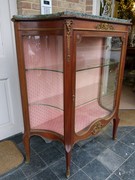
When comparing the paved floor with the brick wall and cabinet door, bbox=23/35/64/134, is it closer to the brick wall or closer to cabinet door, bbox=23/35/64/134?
cabinet door, bbox=23/35/64/134

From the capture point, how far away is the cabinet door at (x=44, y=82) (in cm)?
141

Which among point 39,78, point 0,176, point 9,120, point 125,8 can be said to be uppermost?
point 125,8

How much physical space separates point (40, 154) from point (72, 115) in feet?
2.47

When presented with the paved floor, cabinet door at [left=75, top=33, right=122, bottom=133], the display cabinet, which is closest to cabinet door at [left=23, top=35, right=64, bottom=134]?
the display cabinet

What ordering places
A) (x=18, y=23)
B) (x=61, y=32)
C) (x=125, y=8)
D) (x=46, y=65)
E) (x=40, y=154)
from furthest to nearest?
1. (x=125, y=8)
2. (x=40, y=154)
3. (x=46, y=65)
4. (x=18, y=23)
5. (x=61, y=32)

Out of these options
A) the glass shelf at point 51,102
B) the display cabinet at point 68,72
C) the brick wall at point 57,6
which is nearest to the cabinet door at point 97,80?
the display cabinet at point 68,72

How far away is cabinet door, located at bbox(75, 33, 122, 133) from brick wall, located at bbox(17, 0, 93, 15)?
0.57m

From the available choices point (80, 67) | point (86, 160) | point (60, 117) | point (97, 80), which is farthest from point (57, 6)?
point (86, 160)

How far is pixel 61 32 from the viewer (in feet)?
3.50

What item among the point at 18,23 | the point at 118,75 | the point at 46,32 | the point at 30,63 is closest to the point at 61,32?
the point at 46,32

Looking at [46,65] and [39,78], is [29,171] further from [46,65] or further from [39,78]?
[46,65]

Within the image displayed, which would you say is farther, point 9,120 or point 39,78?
point 9,120

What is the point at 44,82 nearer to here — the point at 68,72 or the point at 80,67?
the point at 80,67

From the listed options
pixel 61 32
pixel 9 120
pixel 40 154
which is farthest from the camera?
pixel 9 120
